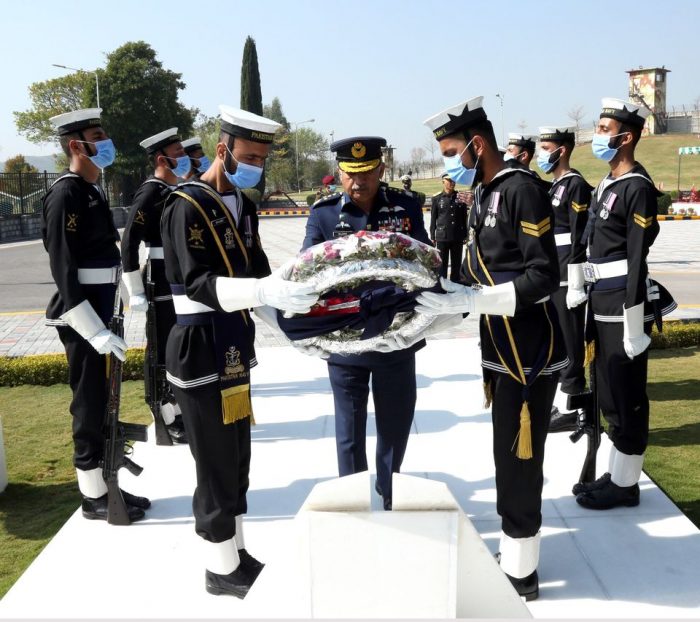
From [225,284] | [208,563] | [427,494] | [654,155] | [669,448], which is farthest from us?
[654,155]

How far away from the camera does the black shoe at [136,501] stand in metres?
4.45

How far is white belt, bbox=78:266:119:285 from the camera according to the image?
14.1ft

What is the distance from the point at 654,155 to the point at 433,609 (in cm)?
6737

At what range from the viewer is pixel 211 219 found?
125 inches

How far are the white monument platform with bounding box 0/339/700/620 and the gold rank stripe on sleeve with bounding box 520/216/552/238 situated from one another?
1.32m

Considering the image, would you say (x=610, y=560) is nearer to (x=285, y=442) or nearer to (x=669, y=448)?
(x=669, y=448)

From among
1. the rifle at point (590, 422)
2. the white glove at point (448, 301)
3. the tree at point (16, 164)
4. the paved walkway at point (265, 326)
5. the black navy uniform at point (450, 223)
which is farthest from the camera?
the tree at point (16, 164)

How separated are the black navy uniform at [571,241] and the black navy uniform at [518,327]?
7.05ft

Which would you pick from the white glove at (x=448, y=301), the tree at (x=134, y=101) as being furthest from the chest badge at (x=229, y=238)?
the tree at (x=134, y=101)

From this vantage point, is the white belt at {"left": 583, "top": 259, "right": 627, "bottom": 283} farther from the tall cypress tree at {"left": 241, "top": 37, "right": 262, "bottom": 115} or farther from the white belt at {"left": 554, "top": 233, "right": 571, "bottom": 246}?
the tall cypress tree at {"left": 241, "top": 37, "right": 262, "bottom": 115}

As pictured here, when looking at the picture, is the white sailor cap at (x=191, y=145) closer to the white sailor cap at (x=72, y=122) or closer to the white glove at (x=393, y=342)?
the white sailor cap at (x=72, y=122)

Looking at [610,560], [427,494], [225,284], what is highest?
[225,284]

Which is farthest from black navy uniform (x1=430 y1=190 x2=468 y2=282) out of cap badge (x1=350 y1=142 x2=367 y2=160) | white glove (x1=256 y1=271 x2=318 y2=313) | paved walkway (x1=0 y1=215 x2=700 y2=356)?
white glove (x1=256 y1=271 x2=318 y2=313)

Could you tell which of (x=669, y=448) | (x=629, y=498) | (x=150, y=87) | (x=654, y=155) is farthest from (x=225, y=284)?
(x=654, y=155)
